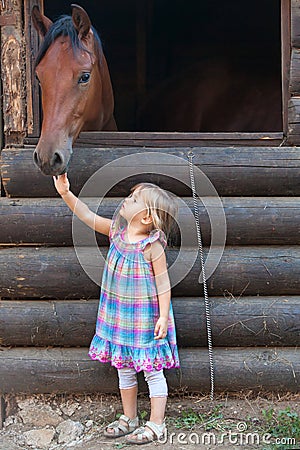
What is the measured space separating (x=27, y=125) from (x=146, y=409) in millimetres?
1814

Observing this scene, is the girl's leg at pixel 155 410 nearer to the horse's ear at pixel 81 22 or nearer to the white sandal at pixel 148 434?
the white sandal at pixel 148 434

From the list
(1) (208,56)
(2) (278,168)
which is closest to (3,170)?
(2) (278,168)

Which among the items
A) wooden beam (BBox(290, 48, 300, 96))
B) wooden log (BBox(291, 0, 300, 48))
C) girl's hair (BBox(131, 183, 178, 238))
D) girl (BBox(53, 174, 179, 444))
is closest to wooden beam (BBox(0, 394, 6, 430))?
girl (BBox(53, 174, 179, 444))

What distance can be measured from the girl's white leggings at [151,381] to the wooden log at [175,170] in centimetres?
109

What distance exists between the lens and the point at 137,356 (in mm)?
3094

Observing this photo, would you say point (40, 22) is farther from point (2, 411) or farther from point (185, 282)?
point (2, 411)

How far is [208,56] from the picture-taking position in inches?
258

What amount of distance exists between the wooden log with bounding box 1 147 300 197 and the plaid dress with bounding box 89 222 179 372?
1.98 feet

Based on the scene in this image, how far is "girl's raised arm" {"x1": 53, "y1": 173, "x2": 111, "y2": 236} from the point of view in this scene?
3.14 metres

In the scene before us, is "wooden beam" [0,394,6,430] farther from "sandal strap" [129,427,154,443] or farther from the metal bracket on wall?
"sandal strap" [129,427,154,443]

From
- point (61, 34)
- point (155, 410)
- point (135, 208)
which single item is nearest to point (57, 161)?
point (135, 208)

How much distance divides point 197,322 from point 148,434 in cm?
71

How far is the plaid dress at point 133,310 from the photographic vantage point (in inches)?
121

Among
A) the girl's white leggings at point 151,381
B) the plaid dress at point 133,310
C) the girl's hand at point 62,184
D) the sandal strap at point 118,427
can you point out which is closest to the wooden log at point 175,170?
the girl's hand at point 62,184
